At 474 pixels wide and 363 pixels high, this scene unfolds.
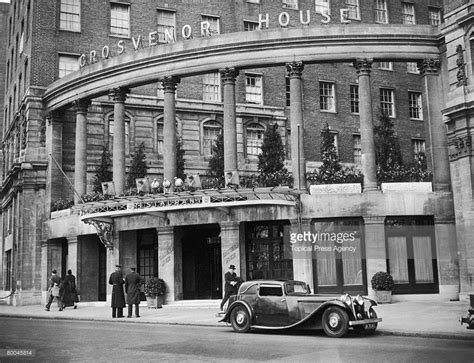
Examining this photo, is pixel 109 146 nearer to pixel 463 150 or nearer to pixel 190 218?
pixel 190 218

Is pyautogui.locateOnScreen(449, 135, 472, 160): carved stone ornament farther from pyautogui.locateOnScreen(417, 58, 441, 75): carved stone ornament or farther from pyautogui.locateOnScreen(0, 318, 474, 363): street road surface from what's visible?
pyautogui.locateOnScreen(0, 318, 474, 363): street road surface

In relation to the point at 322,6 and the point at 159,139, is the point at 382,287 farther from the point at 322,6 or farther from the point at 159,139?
the point at 322,6

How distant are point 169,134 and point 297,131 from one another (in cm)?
678

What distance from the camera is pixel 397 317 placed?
21328mm

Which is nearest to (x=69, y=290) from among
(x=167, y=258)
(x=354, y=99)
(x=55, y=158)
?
(x=167, y=258)

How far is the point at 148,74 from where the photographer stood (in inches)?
1324

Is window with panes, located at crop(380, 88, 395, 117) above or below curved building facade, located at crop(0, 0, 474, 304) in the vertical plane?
above

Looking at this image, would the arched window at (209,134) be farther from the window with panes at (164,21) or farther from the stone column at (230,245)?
the stone column at (230,245)

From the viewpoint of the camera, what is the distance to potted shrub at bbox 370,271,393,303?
27734mm

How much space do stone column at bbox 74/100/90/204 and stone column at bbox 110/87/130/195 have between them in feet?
8.61

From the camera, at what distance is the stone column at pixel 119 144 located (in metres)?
33.8

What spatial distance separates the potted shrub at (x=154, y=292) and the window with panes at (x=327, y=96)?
24.4 meters

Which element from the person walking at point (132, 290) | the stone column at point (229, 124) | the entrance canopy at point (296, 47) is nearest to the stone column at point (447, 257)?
the entrance canopy at point (296, 47)

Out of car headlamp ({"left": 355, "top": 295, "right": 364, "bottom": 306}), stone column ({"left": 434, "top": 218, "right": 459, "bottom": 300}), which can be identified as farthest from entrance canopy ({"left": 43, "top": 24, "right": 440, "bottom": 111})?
car headlamp ({"left": 355, "top": 295, "right": 364, "bottom": 306})
